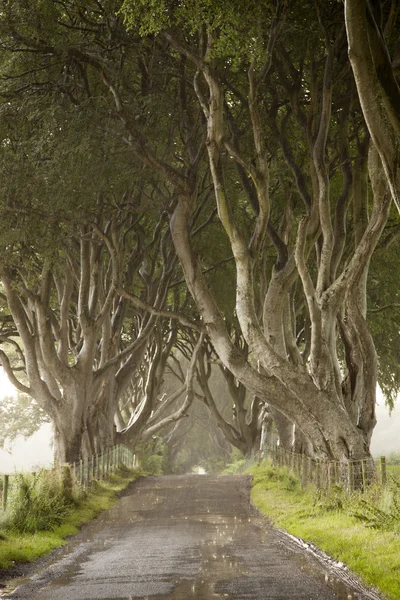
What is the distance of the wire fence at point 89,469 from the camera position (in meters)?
15.5

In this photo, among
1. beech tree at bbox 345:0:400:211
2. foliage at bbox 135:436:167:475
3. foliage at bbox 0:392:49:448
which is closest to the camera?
beech tree at bbox 345:0:400:211

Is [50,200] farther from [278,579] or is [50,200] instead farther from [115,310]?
[278,579]

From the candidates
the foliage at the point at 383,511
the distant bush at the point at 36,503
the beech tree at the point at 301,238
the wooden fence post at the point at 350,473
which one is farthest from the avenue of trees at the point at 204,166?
the distant bush at the point at 36,503

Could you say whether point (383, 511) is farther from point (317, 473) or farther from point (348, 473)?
point (317, 473)

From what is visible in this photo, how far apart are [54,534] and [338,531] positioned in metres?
5.29

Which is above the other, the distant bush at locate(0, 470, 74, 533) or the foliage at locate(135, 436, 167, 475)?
the foliage at locate(135, 436, 167, 475)

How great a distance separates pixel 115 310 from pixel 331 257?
1135cm

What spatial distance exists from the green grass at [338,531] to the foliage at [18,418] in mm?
39143

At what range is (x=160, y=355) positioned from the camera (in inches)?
1309

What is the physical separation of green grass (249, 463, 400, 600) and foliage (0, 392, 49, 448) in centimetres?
→ 3914

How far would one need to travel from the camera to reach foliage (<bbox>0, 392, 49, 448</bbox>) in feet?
192

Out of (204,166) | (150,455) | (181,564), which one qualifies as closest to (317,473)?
(181,564)

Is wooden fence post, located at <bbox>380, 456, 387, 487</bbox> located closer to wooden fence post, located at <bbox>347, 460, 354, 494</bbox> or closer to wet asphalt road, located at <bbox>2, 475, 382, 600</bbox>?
wooden fence post, located at <bbox>347, 460, 354, 494</bbox>

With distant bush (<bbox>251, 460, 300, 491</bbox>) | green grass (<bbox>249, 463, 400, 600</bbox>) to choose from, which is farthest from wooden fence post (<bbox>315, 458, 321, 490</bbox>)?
distant bush (<bbox>251, 460, 300, 491</bbox>)
